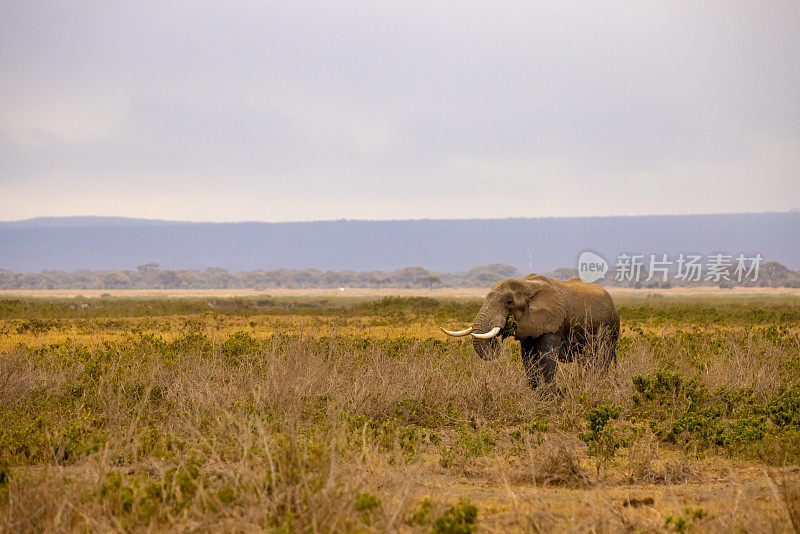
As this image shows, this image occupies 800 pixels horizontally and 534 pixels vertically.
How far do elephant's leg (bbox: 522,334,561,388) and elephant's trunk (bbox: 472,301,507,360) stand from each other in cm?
57

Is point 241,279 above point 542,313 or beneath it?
beneath

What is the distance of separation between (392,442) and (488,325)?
3.66 meters

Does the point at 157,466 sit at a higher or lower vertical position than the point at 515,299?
lower

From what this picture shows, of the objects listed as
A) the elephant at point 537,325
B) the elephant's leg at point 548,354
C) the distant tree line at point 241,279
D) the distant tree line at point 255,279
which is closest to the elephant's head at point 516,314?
the elephant at point 537,325

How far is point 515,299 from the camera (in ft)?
39.7

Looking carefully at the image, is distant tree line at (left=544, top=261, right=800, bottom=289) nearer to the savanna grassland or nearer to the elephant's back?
the elephant's back

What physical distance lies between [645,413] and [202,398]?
508 cm

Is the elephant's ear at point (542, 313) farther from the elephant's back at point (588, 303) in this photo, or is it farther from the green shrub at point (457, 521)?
the green shrub at point (457, 521)

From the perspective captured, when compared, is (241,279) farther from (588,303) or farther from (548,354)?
(548,354)

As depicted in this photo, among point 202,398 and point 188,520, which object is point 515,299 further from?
point 188,520

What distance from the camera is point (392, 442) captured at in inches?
338

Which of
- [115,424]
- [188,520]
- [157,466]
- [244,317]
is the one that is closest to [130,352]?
[115,424]

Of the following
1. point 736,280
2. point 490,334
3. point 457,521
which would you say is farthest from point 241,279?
point 457,521

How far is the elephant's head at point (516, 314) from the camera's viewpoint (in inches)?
468
